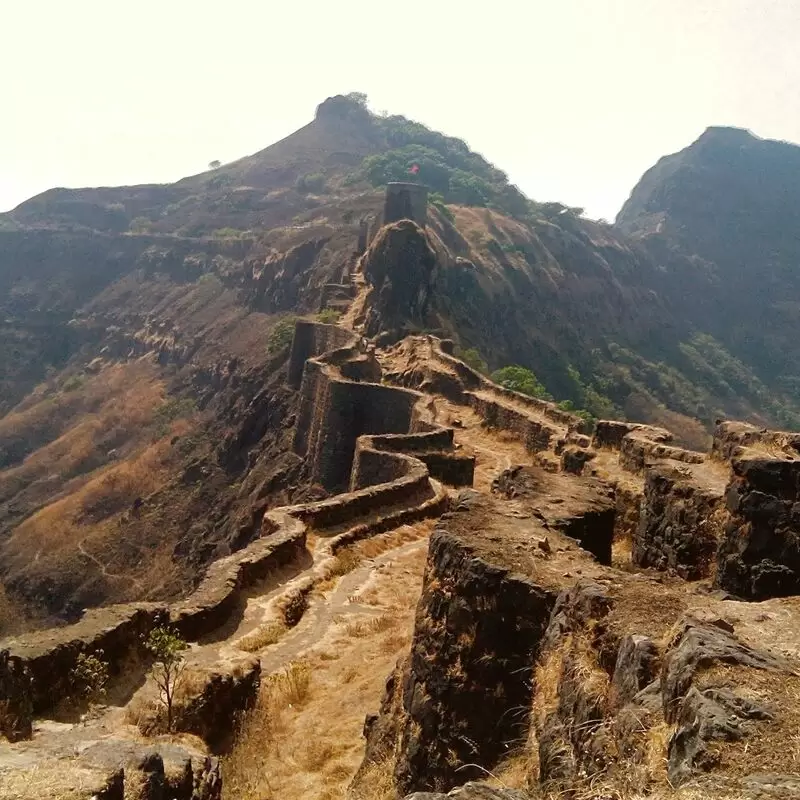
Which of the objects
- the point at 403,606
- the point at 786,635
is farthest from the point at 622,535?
the point at 786,635

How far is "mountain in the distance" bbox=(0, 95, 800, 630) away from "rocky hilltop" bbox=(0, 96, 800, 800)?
40cm

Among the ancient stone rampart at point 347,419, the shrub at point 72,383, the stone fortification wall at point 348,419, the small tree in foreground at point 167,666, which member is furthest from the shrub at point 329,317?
the shrub at point 72,383

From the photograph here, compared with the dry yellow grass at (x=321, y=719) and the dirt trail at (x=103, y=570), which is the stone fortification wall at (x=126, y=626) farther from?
the dirt trail at (x=103, y=570)

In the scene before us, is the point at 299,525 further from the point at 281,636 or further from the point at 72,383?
the point at 72,383

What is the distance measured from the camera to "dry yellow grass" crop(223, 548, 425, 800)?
6242 millimetres

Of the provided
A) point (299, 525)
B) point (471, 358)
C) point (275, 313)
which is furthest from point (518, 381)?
point (299, 525)

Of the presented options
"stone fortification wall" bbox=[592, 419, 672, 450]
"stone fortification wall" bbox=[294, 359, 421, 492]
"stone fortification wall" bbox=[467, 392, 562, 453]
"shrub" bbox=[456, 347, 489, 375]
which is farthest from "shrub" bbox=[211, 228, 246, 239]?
"stone fortification wall" bbox=[592, 419, 672, 450]

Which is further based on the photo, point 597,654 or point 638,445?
point 638,445

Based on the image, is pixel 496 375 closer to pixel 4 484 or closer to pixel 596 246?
pixel 4 484

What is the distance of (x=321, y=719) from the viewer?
7215 millimetres

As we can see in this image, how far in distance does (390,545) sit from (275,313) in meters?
52.2

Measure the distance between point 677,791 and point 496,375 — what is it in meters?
42.1

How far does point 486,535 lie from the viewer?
5797 millimetres

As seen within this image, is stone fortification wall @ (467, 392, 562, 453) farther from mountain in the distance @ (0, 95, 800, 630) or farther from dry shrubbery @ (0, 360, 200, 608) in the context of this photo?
dry shrubbery @ (0, 360, 200, 608)
